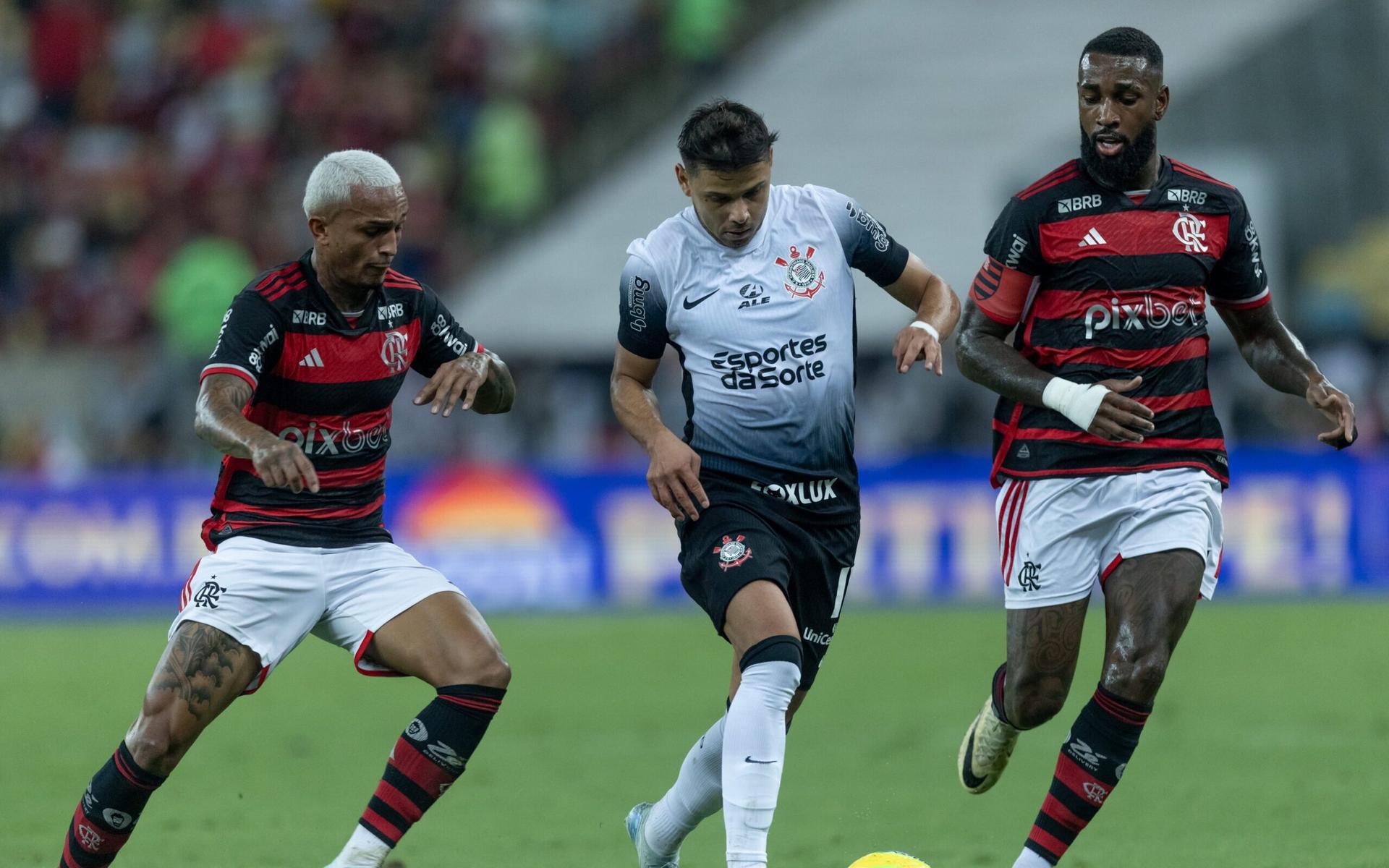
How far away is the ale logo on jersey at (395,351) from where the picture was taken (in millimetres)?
6852

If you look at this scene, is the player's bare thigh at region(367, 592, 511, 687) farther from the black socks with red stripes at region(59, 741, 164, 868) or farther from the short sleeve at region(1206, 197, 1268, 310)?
the short sleeve at region(1206, 197, 1268, 310)

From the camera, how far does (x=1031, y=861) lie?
6.47m

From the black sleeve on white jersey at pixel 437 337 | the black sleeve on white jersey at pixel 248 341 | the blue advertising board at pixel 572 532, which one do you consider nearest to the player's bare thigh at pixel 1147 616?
the black sleeve on white jersey at pixel 437 337

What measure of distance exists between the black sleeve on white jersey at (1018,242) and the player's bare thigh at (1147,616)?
3.53ft

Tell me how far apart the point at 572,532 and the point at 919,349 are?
10757 millimetres

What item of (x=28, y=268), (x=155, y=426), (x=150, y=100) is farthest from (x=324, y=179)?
(x=150, y=100)

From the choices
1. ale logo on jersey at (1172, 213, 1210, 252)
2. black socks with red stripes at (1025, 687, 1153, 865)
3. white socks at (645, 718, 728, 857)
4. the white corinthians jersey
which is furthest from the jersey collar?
black socks with red stripes at (1025, 687, 1153, 865)

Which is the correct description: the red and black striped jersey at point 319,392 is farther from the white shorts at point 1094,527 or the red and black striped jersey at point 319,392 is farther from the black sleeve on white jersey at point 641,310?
the white shorts at point 1094,527

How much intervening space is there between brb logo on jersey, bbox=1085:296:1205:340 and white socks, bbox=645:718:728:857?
74.0 inches

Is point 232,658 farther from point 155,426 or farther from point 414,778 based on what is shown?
point 155,426

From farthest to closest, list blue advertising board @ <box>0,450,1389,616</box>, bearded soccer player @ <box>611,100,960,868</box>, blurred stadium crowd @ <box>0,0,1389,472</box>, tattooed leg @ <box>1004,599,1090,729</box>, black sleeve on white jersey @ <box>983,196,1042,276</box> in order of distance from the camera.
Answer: blurred stadium crowd @ <box>0,0,1389,472</box>
blue advertising board @ <box>0,450,1389,616</box>
tattooed leg @ <box>1004,599,1090,729</box>
black sleeve on white jersey @ <box>983,196,1042,276</box>
bearded soccer player @ <box>611,100,960,868</box>

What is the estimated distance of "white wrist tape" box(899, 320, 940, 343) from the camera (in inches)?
263

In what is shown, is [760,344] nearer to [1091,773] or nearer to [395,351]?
[395,351]

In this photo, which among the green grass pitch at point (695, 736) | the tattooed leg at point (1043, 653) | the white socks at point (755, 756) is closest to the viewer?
the white socks at point (755, 756)
